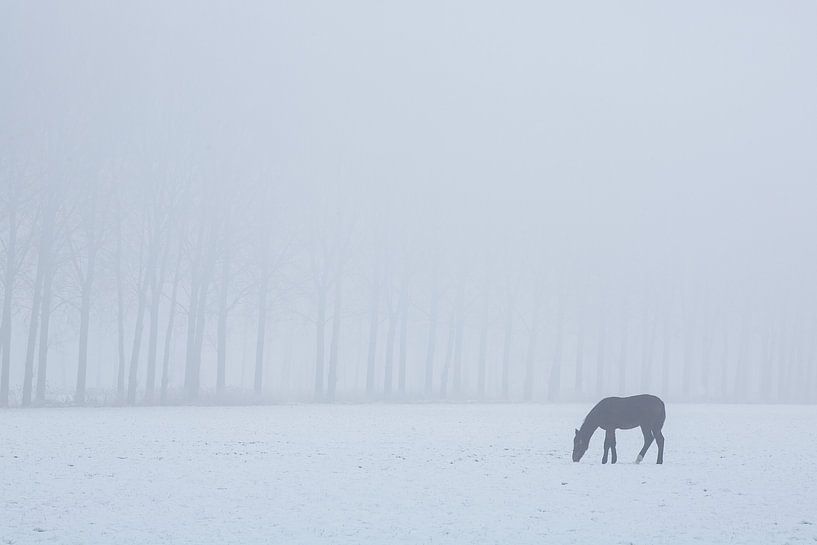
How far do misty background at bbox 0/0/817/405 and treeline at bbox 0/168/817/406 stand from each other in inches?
6.9

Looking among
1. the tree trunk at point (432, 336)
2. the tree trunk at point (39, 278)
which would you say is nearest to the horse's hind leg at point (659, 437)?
the tree trunk at point (39, 278)

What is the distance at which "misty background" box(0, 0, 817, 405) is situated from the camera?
42969mm

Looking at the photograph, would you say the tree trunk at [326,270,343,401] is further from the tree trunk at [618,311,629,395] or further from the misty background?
the tree trunk at [618,311,629,395]

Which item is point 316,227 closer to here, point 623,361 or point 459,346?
point 459,346

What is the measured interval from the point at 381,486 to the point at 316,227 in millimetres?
35190

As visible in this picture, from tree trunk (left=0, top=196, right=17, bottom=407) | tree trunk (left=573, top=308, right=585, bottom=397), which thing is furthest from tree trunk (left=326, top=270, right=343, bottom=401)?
tree trunk (left=573, top=308, right=585, bottom=397)

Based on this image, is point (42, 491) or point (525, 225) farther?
point (525, 225)

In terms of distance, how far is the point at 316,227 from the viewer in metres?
52.8

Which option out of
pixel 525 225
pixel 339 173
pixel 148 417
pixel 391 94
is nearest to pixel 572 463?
pixel 148 417

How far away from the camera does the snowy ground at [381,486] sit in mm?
14414

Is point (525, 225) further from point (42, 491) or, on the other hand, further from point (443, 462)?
point (42, 491)

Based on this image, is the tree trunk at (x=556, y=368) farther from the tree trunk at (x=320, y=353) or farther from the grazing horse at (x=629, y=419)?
the grazing horse at (x=629, y=419)

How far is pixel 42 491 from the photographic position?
17.1 m

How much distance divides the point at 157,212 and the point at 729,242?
58.4 meters
